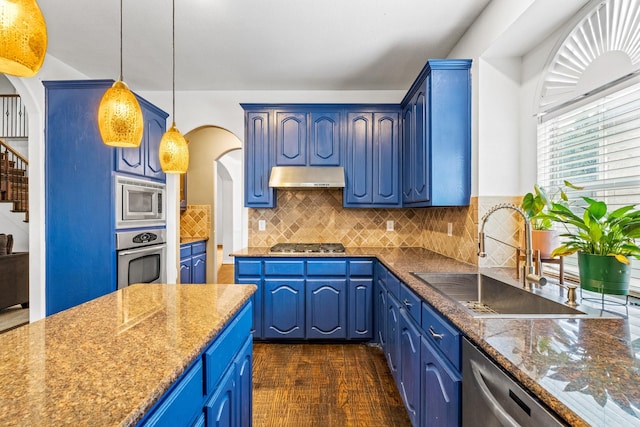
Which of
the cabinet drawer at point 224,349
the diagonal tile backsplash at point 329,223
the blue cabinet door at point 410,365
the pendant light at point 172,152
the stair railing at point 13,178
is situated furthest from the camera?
the stair railing at point 13,178

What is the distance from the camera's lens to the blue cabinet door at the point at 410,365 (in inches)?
63.6

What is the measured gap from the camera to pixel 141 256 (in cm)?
292

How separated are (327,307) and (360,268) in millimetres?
485

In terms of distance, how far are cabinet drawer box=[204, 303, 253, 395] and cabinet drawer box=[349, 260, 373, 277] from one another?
1.57 m

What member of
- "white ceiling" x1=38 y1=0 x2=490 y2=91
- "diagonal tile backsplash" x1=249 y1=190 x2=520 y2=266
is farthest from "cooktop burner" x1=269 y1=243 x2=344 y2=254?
"white ceiling" x1=38 y1=0 x2=490 y2=91

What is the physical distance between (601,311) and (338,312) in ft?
6.79

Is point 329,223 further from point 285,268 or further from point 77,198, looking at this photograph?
point 77,198

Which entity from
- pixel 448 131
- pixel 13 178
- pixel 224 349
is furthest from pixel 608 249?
pixel 13 178

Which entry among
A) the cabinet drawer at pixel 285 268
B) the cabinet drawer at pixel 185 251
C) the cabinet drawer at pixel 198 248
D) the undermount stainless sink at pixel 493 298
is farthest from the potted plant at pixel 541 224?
the cabinet drawer at pixel 198 248

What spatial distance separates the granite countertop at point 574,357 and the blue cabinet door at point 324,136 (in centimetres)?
218

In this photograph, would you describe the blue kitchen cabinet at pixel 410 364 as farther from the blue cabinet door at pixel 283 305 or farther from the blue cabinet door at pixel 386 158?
the blue cabinet door at pixel 386 158

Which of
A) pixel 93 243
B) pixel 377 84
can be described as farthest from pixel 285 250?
pixel 377 84

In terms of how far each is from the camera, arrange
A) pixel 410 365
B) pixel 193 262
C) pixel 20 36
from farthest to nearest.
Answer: pixel 193 262 < pixel 410 365 < pixel 20 36

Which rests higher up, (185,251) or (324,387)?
(185,251)
